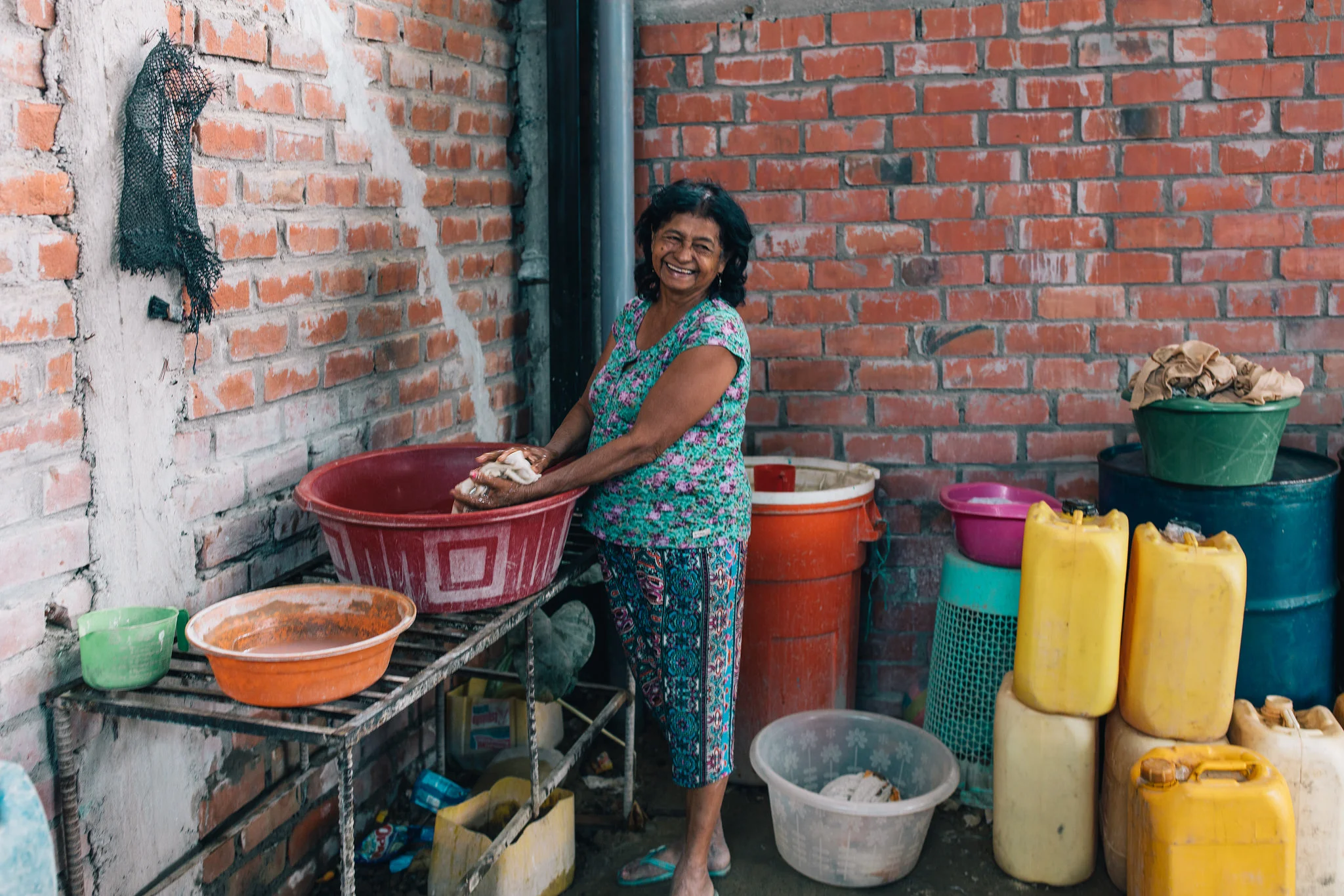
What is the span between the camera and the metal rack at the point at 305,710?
1.81m

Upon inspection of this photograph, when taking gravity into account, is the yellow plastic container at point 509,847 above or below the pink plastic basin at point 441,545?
below

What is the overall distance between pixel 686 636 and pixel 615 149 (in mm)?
1597

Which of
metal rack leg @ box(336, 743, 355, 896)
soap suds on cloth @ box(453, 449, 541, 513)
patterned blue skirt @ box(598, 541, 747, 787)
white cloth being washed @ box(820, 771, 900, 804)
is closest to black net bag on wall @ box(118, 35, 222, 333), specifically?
soap suds on cloth @ box(453, 449, 541, 513)

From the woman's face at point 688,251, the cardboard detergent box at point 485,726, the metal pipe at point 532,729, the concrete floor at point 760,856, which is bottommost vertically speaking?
the concrete floor at point 760,856

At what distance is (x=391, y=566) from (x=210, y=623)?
0.34 m

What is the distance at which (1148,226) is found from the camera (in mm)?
3275

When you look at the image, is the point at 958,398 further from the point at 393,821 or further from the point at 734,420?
the point at 393,821

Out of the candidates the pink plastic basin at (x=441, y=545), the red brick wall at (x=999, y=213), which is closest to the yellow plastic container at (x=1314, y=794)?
the red brick wall at (x=999, y=213)

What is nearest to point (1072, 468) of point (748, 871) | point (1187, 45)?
point (1187, 45)

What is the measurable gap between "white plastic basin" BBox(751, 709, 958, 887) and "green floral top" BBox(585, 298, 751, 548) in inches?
29.5

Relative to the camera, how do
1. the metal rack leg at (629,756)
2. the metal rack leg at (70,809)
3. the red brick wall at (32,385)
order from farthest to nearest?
the metal rack leg at (629,756), the metal rack leg at (70,809), the red brick wall at (32,385)

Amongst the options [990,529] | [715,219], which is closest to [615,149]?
[715,219]

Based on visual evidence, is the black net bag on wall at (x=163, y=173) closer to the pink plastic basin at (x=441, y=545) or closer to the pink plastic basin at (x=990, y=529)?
the pink plastic basin at (x=441, y=545)

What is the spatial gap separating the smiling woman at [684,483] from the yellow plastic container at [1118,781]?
3.23 feet
